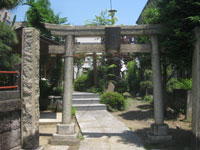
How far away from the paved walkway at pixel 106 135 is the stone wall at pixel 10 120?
5.44 ft

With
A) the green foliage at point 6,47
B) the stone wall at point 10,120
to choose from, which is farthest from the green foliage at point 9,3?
the stone wall at point 10,120

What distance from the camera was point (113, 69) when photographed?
16141 millimetres

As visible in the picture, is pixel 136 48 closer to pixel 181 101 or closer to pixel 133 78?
pixel 181 101

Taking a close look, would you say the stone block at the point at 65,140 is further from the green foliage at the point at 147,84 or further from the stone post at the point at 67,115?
the green foliage at the point at 147,84

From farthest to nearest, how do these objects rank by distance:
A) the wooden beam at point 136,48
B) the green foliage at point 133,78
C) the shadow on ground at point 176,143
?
the green foliage at point 133,78 < the wooden beam at point 136,48 < the shadow on ground at point 176,143

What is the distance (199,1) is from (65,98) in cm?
396

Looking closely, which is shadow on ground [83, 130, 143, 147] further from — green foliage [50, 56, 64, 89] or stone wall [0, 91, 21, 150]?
green foliage [50, 56, 64, 89]

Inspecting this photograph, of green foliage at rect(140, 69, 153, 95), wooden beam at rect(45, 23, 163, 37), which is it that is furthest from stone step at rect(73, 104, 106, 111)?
wooden beam at rect(45, 23, 163, 37)

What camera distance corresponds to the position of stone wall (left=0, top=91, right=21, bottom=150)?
169 inches

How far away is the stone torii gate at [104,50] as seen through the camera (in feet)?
18.9

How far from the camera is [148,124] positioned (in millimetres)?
8516

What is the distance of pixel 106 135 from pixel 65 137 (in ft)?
4.61

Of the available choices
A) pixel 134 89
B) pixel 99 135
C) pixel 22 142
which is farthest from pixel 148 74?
pixel 22 142

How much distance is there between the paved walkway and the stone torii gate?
0.52m
